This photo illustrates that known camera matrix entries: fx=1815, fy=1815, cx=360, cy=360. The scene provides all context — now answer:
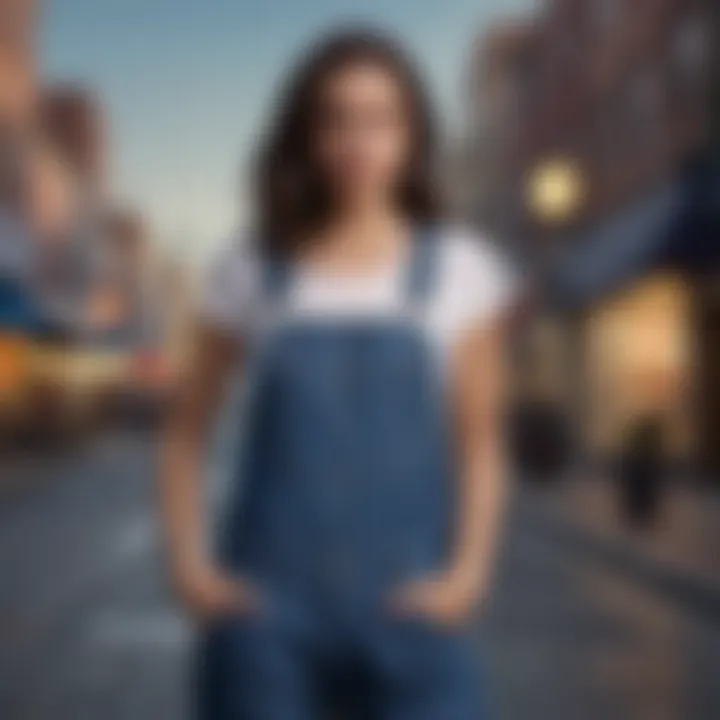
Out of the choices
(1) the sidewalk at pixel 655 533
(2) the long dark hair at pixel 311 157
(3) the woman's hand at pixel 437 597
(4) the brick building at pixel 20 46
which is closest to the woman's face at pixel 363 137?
(2) the long dark hair at pixel 311 157

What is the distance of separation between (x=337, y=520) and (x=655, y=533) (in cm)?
454

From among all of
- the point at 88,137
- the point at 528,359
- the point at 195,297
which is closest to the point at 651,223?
the point at 528,359

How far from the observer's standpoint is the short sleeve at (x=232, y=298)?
132cm

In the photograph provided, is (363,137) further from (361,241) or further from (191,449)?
(191,449)

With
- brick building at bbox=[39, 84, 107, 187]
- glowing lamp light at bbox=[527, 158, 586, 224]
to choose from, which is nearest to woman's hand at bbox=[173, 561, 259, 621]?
brick building at bbox=[39, 84, 107, 187]

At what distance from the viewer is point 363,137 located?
1.37m

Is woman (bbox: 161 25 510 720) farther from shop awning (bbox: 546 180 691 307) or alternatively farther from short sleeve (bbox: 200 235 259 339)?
shop awning (bbox: 546 180 691 307)

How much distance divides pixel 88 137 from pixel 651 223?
146 centimetres

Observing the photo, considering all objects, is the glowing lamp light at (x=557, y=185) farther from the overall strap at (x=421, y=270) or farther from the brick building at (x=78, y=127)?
the overall strap at (x=421, y=270)

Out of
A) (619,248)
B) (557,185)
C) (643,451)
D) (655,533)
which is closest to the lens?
(643,451)

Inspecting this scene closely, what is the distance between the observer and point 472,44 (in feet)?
6.83

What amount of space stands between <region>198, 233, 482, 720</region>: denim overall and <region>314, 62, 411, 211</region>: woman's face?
0.11m

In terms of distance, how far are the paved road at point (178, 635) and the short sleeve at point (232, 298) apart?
0.77m

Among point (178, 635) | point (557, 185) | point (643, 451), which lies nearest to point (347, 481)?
point (643, 451)
